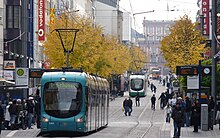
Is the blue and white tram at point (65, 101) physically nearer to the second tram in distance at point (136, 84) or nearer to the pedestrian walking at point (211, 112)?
the pedestrian walking at point (211, 112)

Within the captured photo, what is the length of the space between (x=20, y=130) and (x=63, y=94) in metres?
5.71

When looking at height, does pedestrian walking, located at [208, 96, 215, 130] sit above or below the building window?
below

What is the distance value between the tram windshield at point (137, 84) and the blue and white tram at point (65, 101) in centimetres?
7227

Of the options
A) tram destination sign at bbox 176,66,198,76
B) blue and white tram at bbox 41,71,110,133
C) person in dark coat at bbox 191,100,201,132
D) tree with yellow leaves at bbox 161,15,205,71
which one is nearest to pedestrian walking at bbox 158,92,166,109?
tree with yellow leaves at bbox 161,15,205,71

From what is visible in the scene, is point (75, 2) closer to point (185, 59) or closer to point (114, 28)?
point (185, 59)

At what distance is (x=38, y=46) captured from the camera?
297ft

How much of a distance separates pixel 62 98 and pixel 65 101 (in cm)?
18

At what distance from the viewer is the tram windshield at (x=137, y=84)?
353ft

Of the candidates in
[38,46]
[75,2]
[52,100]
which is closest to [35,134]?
[52,100]

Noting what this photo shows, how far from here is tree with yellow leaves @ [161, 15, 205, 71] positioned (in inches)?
3007

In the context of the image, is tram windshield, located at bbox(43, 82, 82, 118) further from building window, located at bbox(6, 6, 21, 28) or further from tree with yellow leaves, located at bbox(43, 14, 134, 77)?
building window, located at bbox(6, 6, 21, 28)

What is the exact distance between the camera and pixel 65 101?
113 feet

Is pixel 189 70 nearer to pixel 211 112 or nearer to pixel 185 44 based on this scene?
pixel 211 112

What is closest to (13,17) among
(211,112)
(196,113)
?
(211,112)
